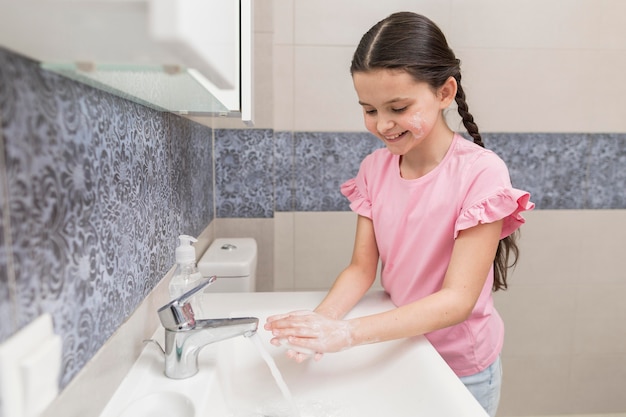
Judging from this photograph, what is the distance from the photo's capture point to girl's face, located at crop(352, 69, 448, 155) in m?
0.88

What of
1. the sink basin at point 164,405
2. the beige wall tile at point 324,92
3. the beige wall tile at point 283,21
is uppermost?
the beige wall tile at point 283,21

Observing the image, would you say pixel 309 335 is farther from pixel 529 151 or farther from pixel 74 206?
pixel 529 151

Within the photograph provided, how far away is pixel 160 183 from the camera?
0.88m

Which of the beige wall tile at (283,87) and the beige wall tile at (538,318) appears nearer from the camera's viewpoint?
the beige wall tile at (283,87)

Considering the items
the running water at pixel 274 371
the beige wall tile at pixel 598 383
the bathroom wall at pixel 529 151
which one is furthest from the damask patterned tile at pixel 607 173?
the running water at pixel 274 371

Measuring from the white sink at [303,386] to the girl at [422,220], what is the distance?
0.26 feet

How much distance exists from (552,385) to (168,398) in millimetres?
1727

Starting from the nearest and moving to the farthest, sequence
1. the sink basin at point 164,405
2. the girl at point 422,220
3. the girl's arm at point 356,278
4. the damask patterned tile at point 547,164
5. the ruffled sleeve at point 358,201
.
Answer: the sink basin at point 164,405, the girl at point 422,220, the girl's arm at point 356,278, the ruffled sleeve at point 358,201, the damask patterned tile at point 547,164

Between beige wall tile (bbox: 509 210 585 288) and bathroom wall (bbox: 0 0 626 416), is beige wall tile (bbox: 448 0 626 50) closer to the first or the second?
bathroom wall (bbox: 0 0 626 416)

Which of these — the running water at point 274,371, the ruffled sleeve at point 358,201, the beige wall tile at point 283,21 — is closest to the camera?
the running water at point 274,371

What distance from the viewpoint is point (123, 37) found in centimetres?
29

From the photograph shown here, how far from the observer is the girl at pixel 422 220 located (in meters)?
0.86

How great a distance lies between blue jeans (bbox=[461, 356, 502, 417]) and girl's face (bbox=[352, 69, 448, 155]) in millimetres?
542

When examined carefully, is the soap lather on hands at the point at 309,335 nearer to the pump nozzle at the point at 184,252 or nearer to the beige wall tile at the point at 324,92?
the pump nozzle at the point at 184,252
